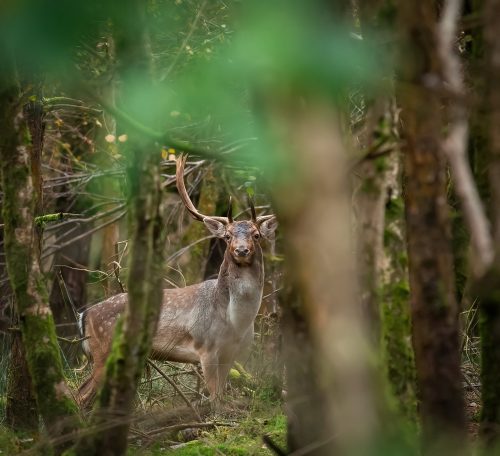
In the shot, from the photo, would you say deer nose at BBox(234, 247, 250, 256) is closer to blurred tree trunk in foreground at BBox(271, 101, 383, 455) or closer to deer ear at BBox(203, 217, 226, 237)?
deer ear at BBox(203, 217, 226, 237)

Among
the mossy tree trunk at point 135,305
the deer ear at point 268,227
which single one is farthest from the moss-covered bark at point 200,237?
the mossy tree trunk at point 135,305

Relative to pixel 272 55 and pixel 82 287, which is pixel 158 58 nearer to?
pixel 272 55

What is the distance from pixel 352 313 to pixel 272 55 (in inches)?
42.6

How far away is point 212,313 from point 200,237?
12.4ft

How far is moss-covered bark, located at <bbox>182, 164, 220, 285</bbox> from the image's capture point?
13.5 meters

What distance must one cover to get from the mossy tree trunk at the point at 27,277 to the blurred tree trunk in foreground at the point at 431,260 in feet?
6.42

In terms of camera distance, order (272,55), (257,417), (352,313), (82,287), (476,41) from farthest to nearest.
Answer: (82,287) → (257,417) → (476,41) → (352,313) → (272,55)

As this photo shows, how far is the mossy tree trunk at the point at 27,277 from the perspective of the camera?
527cm

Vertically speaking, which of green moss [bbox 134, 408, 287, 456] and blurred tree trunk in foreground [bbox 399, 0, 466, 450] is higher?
blurred tree trunk in foreground [bbox 399, 0, 466, 450]

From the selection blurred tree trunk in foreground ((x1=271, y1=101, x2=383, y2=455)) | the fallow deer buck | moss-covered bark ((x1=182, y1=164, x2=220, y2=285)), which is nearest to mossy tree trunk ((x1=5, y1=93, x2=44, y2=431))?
the fallow deer buck

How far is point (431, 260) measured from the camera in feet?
14.5

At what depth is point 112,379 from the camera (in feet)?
15.1

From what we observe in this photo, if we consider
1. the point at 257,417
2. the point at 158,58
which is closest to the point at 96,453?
the point at 257,417

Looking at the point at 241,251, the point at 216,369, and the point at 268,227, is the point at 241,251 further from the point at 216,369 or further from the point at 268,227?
the point at 216,369
